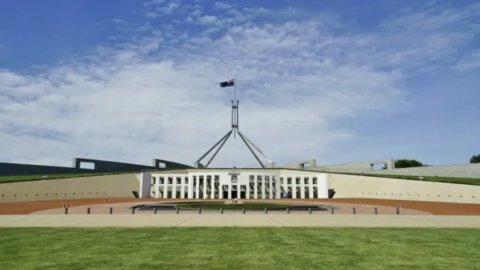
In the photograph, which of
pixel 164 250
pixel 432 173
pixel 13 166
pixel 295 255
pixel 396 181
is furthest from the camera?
pixel 13 166

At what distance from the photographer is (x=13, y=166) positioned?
84750mm

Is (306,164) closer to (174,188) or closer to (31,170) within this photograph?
(174,188)

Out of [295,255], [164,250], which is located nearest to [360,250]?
[295,255]

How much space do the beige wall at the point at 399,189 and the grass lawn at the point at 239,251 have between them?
2005 inches

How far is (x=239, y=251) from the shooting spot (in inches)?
453

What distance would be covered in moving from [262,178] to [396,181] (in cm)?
2921

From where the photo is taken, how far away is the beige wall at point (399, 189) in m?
58.7

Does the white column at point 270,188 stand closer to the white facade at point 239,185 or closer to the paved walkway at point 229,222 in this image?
the white facade at point 239,185

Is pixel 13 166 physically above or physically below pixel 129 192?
above

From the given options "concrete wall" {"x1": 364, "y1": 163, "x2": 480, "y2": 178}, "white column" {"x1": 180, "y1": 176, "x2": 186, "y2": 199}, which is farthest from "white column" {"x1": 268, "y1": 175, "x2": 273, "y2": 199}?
"concrete wall" {"x1": 364, "y1": 163, "x2": 480, "y2": 178}

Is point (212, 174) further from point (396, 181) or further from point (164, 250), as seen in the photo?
point (164, 250)

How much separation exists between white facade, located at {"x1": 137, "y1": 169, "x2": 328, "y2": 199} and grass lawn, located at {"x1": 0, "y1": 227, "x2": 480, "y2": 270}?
2597 inches

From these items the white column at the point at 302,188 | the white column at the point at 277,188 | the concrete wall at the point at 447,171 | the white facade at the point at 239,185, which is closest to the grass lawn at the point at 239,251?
the white facade at the point at 239,185

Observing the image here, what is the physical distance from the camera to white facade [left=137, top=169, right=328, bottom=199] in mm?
81750
